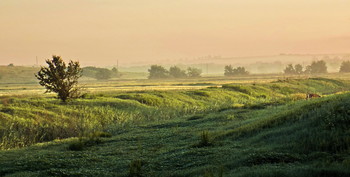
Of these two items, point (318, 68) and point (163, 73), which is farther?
point (318, 68)

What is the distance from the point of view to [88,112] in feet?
121

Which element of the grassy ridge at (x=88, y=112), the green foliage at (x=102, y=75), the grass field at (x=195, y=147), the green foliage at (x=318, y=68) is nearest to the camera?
the grass field at (x=195, y=147)

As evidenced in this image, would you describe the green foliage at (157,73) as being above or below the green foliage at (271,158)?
above

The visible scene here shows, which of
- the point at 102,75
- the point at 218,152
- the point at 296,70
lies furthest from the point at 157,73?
the point at 218,152

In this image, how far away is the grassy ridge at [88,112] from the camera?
95.7 feet

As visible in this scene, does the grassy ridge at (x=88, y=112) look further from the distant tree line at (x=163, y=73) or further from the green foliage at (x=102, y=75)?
the green foliage at (x=102, y=75)

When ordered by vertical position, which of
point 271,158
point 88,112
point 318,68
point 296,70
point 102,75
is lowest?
point 88,112

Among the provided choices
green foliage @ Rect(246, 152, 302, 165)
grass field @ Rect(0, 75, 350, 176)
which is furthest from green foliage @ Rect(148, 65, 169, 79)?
green foliage @ Rect(246, 152, 302, 165)

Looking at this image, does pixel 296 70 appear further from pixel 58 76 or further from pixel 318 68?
pixel 58 76

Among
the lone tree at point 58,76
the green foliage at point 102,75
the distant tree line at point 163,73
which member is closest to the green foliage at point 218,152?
the lone tree at point 58,76

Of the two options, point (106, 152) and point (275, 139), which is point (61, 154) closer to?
point (106, 152)

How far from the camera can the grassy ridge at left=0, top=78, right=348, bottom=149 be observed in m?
29.2

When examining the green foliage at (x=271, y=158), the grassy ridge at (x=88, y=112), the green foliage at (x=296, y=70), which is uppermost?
the green foliage at (x=296, y=70)

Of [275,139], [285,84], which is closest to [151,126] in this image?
[275,139]
